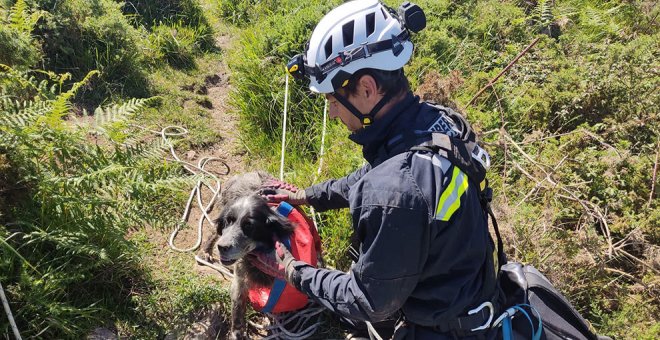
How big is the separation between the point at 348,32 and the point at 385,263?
1.16m

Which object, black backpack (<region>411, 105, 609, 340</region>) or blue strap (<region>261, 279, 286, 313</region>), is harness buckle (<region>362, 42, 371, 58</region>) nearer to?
black backpack (<region>411, 105, 609, 340</region>)

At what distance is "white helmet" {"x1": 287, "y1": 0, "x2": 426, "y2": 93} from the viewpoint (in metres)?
2.21

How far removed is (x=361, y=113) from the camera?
2246mm

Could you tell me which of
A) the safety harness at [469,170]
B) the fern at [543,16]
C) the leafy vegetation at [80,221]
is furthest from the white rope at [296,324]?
the fern at [543,16]

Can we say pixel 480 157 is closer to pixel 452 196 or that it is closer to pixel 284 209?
pixel 452 196

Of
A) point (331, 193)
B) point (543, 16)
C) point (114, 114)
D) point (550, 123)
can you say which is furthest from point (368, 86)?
point (543, 16)

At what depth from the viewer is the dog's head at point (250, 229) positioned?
3096mm

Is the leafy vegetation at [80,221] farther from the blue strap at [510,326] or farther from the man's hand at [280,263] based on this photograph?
the blue strap at [510,326]

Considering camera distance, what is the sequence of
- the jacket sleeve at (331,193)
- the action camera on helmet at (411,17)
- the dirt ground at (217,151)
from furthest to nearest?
the dirt ground at (217,151) → the jacket sleeve at (331,193) → the action camera on helmet at (411,17)

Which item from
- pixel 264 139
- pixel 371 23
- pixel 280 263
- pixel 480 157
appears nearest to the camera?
pixel 480 157

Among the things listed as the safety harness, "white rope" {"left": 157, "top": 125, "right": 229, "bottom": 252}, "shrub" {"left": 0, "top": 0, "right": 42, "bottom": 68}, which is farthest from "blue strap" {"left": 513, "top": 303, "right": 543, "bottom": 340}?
"shrub" {"left": 0, "top": 0, "right": 42, "bottom": 68}

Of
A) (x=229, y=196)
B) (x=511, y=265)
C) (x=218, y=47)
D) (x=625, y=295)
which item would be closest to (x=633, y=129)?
(x=625, y=295)

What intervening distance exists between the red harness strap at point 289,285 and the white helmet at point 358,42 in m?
1.22

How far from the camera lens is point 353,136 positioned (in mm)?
2344
